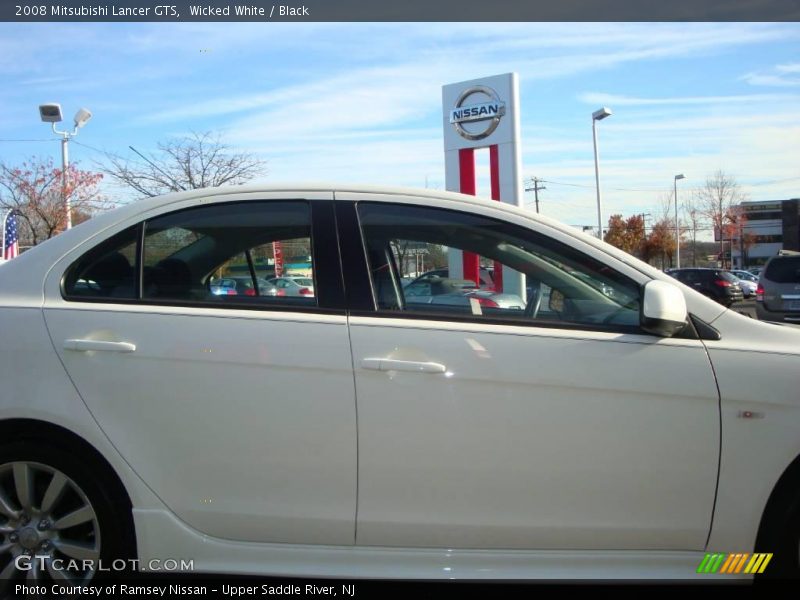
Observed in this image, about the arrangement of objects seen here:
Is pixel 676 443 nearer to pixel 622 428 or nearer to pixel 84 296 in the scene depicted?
pixel 622 428

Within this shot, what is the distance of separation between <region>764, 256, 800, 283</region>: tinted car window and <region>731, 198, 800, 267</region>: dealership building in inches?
2421

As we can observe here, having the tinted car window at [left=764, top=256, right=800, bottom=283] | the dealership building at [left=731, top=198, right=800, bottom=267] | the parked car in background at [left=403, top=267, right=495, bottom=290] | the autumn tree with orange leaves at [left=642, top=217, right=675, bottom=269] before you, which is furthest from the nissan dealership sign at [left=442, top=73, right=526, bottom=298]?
the dealership building at [left=731, top=198, right=800, bottom=267]

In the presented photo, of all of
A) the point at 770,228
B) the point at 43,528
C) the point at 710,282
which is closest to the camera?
the point at 43,528

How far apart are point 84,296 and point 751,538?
288 cm

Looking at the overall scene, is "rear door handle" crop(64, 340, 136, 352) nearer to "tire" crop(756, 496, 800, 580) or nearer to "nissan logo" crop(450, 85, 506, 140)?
"tire" crop(756, 496, 800, 580)

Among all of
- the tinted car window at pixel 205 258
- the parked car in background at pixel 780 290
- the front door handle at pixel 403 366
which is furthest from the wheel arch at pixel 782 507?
the parked car in background at pixel 780 290

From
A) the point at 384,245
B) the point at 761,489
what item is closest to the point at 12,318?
the point at 384,245

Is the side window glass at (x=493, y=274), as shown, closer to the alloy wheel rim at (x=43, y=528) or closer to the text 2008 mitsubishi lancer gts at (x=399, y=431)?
the text 2008 mitsubishi lancer gts at (x=399, y=431)

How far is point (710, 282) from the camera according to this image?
24.2m

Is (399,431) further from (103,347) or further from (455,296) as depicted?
(103,347)

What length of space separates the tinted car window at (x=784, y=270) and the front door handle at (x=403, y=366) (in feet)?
42.9

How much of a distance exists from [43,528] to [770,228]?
9152 centimetres

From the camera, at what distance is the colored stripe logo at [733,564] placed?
2.50 metres

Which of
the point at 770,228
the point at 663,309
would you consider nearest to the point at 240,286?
the point at 663,309
